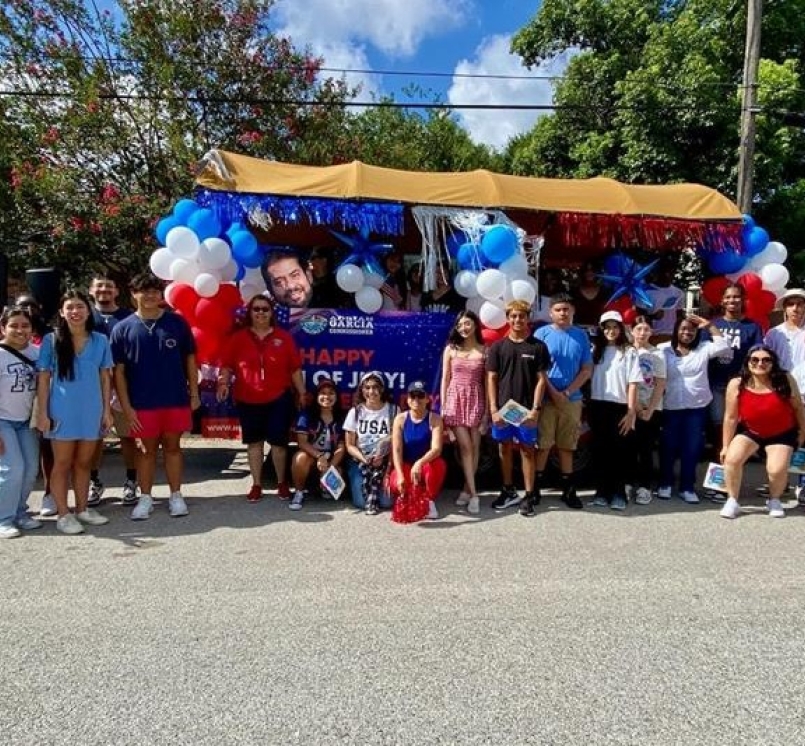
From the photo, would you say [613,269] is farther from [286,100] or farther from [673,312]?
[286,100]

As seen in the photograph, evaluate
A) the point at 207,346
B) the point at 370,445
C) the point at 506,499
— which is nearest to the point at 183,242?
the point at 207,346

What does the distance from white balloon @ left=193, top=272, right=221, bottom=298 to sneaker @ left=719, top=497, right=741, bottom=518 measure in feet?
14.9

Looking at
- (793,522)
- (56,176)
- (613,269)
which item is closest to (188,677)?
(793,522)

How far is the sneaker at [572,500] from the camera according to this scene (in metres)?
5.36

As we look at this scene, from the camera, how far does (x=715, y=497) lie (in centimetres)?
570

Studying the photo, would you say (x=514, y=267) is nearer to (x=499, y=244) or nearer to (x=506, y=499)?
(x=499, y=244)

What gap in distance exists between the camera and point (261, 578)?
152 inches

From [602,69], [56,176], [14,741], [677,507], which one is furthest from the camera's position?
[602,69]

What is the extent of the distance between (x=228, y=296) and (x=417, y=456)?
7.11 ft

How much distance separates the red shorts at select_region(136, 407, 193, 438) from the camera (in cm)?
496

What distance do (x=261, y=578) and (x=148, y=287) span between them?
2432 millimetres

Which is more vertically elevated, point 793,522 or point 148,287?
point 148,287

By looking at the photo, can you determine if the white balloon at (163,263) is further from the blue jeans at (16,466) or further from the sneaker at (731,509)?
the sneaker at (731,509)

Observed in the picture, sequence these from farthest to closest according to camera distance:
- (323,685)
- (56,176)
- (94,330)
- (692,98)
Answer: (692,98), (56,176), (94,330), (323,685)
